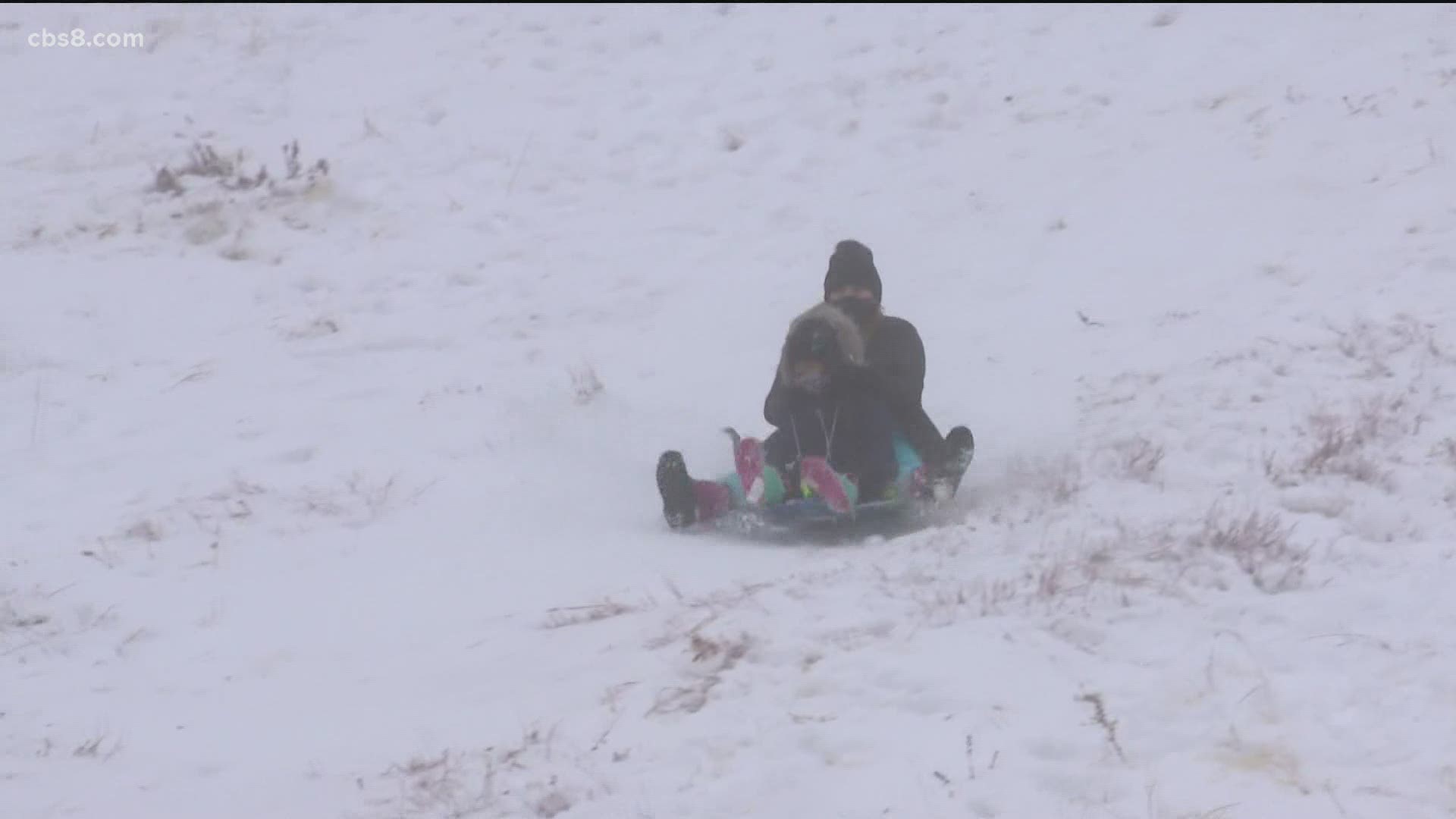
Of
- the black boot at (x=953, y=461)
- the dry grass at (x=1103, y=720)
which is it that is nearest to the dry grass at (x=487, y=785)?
the dry grass at (x=1103, y=720)

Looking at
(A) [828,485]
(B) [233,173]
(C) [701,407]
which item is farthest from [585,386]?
(B) [233,173]

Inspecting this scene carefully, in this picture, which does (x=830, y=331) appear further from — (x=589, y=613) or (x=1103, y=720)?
(x=1103, y=720)

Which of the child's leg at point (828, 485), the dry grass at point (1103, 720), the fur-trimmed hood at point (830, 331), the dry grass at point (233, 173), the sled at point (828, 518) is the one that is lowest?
the dry grass at point (1103, 720)

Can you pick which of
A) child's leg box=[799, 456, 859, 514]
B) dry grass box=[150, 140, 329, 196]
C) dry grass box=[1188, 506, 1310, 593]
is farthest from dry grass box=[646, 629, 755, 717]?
dry grass box=[150, 140, 329, 196]

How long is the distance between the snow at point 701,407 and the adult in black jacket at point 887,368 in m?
0.30

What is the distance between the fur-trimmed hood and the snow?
2.51 feet

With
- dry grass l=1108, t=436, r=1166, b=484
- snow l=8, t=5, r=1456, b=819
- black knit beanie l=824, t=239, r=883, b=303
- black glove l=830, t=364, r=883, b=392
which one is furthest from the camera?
black knit beanie l=824, t=239, r=883, b=303

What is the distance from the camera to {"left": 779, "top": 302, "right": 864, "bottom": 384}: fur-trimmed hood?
562 cm

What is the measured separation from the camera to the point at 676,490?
5.71 m

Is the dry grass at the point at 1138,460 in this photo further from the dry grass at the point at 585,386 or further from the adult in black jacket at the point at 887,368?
the dry grass at the point at 585,386

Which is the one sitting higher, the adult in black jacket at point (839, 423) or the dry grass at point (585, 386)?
the dry grass at point (585, 386)

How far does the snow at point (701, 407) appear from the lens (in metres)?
3.72

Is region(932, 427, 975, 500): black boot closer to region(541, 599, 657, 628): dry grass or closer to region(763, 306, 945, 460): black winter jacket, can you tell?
region(763, 306, 945, 460): black winter jacket

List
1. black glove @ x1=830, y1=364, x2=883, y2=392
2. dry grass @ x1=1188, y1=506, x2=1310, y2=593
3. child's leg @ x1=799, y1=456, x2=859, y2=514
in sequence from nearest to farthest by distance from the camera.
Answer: dry grass @ x1=1188, y1=506, x2=1310, y2=593 < child's leg @ x1=799, y1=456, x2=859, y2=514 < black glove @ x1=830, y1=364, x2=883, y2=392
